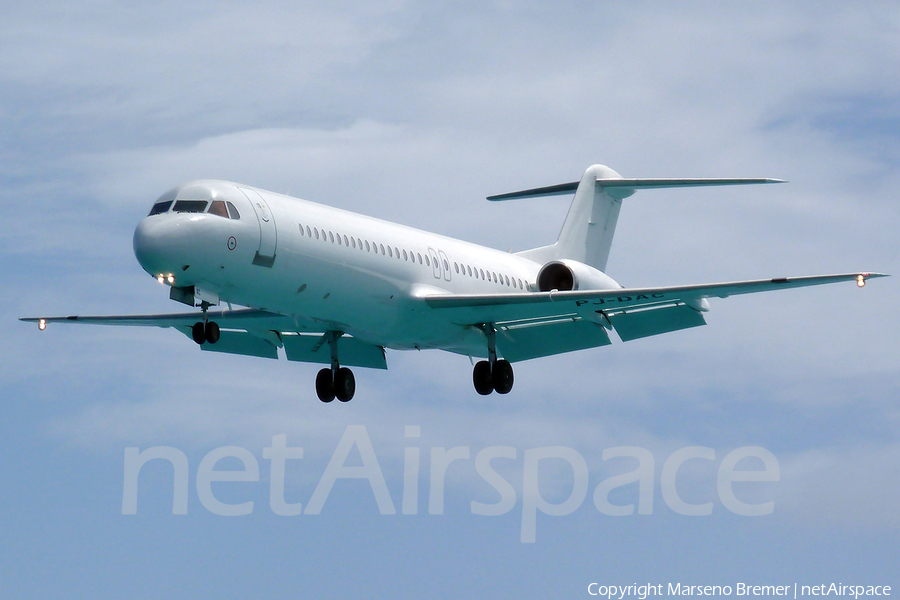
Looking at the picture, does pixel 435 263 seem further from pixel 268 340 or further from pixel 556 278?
pixel 268 340

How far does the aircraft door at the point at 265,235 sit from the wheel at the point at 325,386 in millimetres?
5785

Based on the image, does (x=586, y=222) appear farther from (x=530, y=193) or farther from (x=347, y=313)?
(x=347, y=313)

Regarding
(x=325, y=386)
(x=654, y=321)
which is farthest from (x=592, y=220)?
(x=325, y=386)

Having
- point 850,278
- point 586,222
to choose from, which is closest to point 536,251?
point 586,222

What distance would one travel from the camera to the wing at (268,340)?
29.6m

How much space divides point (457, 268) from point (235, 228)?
6.70 metres

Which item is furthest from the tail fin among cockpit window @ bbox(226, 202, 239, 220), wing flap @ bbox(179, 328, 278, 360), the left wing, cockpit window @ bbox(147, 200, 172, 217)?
cockpit window @ bbox(147, 200, 172, 217)

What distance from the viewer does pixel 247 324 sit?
28766mm

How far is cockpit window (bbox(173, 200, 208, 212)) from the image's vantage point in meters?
23.6

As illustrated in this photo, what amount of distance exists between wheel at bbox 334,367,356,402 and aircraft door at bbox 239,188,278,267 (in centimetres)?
569

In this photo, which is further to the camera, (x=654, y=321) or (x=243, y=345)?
(x=243, y=345)

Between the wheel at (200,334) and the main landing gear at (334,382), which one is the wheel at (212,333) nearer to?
the wheel at (200,334)

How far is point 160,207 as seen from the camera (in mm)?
23828

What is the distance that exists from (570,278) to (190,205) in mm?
10161
